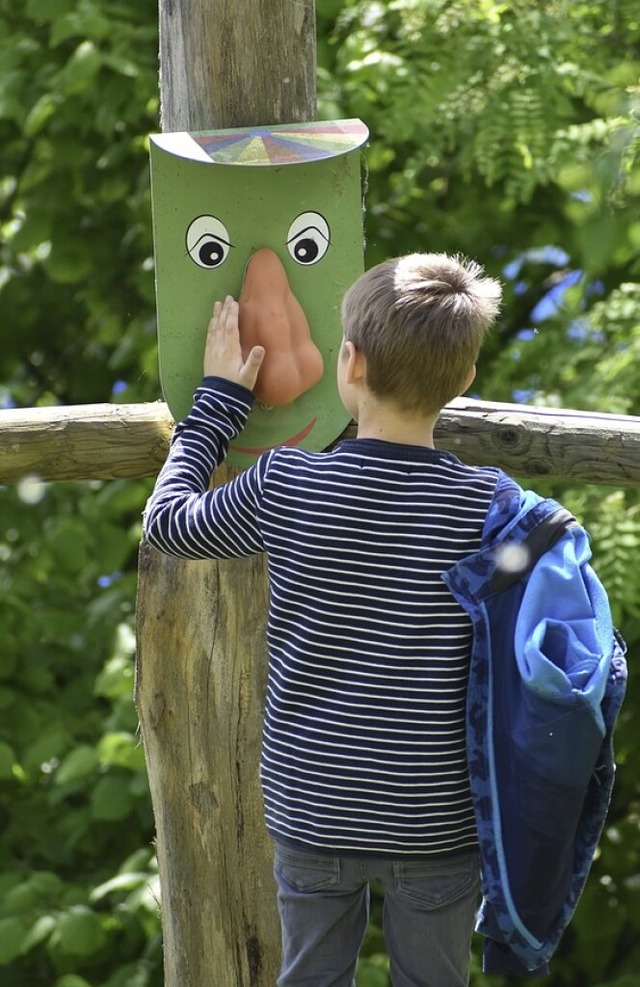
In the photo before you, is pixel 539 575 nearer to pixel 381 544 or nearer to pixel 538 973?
pixel 381 544

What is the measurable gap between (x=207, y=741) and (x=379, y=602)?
2.29ft

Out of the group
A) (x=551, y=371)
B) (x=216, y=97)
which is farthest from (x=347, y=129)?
(x=551, y=371)

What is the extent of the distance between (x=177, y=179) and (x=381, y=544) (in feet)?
2.18

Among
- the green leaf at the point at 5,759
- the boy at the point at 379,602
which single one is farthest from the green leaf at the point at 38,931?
the boy at the point at 379,602

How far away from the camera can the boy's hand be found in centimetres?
174

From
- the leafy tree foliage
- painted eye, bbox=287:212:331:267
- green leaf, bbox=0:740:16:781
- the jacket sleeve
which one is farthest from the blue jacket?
green leaf, bbox=0:740:16:781

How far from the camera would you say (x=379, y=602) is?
1438 mm

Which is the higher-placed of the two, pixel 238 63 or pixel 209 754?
pixel 238 63

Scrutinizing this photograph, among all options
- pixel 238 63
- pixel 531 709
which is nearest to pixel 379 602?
pixel 531 709

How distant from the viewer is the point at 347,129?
1813 millimetres

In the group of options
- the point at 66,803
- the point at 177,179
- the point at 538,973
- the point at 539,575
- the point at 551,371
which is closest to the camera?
the point at 539,575

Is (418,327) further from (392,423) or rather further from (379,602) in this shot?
(379,602)

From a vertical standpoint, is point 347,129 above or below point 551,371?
above

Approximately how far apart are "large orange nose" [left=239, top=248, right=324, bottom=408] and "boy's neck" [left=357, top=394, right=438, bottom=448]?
0.34 meters
